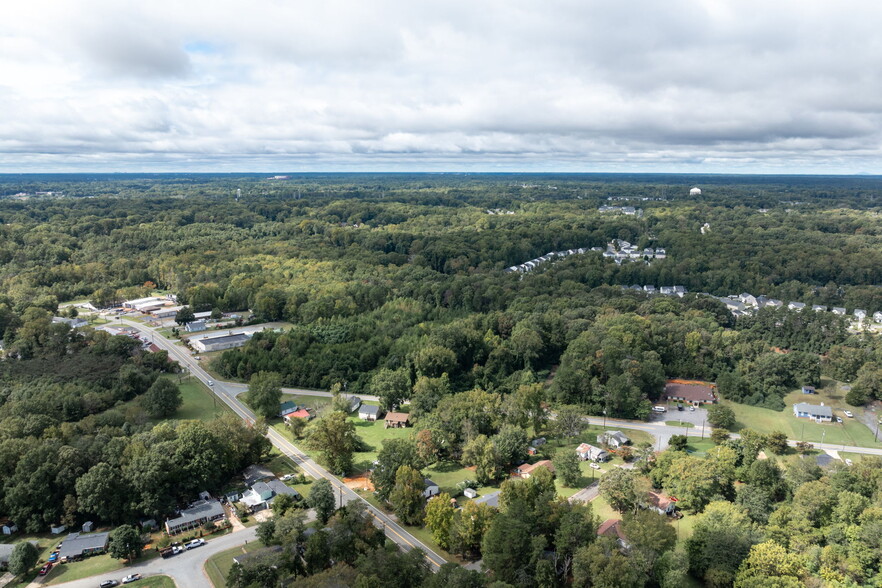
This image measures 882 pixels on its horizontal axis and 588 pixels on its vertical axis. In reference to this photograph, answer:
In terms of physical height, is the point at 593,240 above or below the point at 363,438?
above

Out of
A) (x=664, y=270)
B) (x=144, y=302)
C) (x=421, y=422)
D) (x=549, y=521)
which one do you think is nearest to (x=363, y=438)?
(x=421, y=422)

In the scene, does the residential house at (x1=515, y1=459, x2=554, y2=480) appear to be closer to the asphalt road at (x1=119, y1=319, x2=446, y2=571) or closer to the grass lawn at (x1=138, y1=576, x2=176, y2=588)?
the asphalt road at (x1=119, y1=319, x2=446, y2=571)

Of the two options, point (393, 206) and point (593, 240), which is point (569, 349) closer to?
point (593, 240)

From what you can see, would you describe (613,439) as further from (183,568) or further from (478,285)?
(478,285)

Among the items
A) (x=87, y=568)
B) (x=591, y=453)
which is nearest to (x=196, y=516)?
(x=87, y=568)

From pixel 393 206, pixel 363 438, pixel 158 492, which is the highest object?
pixel 393 206

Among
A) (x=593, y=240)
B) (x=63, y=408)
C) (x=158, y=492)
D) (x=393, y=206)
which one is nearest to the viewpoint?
(x=158, y=492)

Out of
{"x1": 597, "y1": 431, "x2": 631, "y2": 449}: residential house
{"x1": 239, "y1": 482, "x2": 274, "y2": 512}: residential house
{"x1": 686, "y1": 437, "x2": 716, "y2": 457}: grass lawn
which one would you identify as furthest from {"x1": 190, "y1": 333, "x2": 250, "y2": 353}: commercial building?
{"x1": 686, "y1": 437, "x2": 716, "y2": 457}: grass lawn
